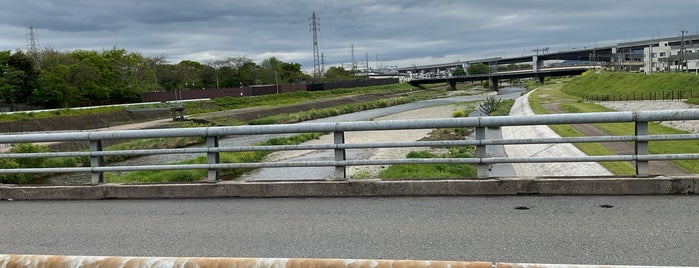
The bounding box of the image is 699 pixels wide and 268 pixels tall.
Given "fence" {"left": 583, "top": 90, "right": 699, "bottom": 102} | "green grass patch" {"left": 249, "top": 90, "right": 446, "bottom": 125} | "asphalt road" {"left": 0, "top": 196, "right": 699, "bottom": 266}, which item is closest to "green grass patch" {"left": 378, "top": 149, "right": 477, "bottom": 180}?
"asphalt road" {"left": 0, "top": 196, "right": 699, "bottom": 266}

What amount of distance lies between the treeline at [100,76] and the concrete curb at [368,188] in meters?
63.8

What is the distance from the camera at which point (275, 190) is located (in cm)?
794

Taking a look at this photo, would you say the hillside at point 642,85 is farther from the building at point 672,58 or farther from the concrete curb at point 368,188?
the concrete curb at point 368,188

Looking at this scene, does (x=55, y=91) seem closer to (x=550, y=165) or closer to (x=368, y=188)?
(x=550, y=165)

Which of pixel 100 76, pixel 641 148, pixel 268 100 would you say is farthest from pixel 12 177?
pixel 268 100

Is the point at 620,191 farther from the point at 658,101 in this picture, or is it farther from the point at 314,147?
the point at 658,101

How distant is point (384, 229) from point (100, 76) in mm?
84493

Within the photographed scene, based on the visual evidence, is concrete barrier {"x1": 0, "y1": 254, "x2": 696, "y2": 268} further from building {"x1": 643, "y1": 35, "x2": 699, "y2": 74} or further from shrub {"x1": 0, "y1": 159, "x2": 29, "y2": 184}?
building {"x1": 643, "y1": 35, "x2": 699, "y2": 74}

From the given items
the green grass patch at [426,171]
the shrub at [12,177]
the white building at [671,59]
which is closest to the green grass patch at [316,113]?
the shrub at [12,177]

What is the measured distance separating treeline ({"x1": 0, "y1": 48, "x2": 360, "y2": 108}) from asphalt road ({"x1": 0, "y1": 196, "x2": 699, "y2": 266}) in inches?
2593

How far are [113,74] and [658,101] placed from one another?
75.4 m

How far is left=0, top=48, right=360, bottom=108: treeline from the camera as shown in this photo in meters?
66.4

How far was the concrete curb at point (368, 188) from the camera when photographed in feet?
22.9

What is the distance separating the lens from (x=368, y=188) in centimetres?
770
